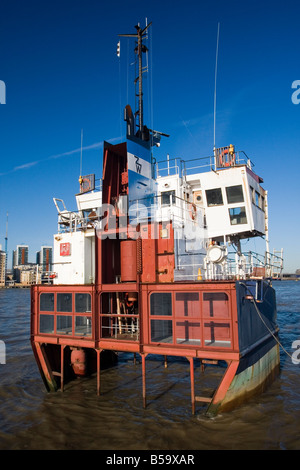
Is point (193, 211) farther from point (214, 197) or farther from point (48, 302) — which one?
point (48, 302)

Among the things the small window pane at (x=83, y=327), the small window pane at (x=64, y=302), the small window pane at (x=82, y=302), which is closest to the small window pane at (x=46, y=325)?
the small window pane at (x=64, y=302)

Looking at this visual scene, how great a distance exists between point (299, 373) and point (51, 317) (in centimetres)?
1615

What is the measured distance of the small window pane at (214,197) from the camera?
70.2ft

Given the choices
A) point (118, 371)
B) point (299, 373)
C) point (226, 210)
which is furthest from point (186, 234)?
point (299, 373)

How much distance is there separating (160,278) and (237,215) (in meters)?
8.08

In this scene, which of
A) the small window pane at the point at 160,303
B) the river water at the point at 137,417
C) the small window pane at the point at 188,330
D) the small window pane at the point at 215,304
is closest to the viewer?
the river water at the point at 137,417

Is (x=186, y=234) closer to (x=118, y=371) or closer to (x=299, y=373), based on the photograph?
(x=118, y=371)

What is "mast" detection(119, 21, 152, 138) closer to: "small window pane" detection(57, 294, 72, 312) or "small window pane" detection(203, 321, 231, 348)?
"small window pane" detection(57, 294, 72, 312)

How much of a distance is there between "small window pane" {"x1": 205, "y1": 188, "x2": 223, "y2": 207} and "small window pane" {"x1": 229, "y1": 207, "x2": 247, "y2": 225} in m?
0.97

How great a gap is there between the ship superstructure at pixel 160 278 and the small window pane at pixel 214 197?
7 cm

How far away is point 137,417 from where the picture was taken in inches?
548

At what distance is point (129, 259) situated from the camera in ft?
55.7

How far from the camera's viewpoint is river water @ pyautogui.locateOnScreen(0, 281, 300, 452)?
1191 cm

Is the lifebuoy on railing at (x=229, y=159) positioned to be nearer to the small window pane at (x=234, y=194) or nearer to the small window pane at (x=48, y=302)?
the small window pane at (x=234, y=194)
